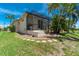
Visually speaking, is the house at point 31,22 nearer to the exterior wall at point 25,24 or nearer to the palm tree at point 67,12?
the exterior wall at point 25,24

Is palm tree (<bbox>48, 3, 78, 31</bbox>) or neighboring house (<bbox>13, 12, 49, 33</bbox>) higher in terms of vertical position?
palm tree (<bbox>48, 3, 78, 31</bbox>)

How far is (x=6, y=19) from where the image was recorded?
3.08 metres

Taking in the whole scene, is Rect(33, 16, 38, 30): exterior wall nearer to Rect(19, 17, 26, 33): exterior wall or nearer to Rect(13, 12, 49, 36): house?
Rect(13, 12, 49, 36): house

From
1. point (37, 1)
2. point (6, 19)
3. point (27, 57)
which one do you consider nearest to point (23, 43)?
point (27, 57)

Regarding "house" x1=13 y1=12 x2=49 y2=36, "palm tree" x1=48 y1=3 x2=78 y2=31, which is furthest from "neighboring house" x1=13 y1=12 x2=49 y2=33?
"palm tree" x1=48 y1=3 x2=78 y2=31

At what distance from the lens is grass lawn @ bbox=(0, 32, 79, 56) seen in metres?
3.01

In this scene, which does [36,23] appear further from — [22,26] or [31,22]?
[22,26]

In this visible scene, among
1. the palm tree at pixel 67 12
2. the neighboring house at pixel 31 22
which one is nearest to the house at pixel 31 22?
the neighboring house at pixel 31 22

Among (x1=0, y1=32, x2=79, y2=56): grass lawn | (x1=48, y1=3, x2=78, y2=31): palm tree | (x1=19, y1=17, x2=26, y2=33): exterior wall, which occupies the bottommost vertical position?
(x1=0, y1=32, x2=79, y2=56): grass lawn

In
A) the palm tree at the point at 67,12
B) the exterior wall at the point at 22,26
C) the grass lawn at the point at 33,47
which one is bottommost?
the grass lawn at the point at 33,47

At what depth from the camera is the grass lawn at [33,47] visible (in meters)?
3.01

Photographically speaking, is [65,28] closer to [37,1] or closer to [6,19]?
[37,1]

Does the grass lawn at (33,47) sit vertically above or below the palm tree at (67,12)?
below

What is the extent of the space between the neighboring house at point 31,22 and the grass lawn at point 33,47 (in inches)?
6.2
